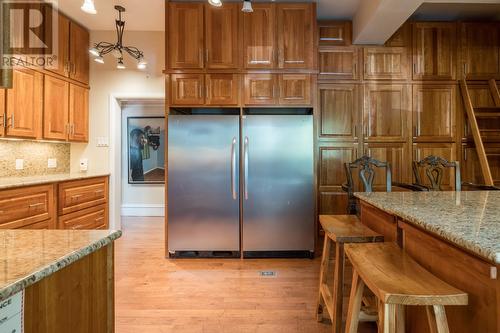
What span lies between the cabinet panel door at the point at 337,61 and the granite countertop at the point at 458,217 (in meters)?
2.09

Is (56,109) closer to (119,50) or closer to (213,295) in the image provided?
(119,50)

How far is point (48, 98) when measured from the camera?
10.3 ft

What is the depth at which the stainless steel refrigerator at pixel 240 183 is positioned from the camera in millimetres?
2947

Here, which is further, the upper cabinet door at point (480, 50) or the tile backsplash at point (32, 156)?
the upper cabinet door at point (480, 50)

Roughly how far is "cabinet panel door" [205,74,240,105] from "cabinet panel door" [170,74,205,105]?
0.08 meters

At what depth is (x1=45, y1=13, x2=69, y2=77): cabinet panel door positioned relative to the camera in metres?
3.23

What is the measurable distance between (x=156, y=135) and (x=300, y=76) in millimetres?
3207

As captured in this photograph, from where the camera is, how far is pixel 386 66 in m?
3.44

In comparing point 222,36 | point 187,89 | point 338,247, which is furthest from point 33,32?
point 338,247

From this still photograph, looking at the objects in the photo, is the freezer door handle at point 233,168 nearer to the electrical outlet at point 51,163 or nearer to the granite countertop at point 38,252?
the granite countertop at point 38,252

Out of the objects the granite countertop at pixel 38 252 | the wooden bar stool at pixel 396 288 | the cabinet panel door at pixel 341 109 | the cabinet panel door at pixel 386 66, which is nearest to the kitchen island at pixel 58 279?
the granite countertop at pixel 38 252

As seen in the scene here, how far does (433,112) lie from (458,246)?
9.80 feet

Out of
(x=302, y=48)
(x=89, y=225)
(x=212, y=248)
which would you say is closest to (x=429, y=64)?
(x=302, y=48)

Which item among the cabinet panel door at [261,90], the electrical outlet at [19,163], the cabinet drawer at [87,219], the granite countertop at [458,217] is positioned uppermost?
the cabinet panel door at [261,90]
